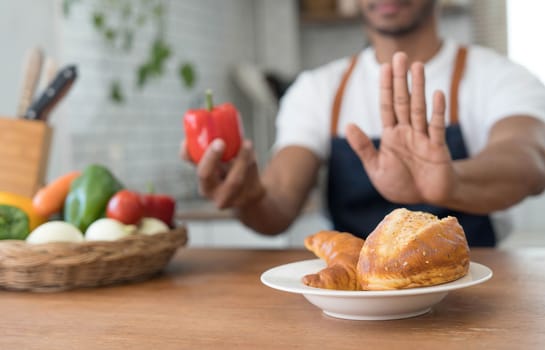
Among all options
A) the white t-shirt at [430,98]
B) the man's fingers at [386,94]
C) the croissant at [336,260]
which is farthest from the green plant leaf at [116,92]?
the croissant at [336,260]

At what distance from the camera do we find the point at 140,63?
9.44 feet

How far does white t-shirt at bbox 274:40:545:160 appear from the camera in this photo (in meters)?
1.71

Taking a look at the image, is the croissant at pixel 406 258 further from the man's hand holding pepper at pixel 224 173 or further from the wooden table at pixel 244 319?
the man's hand holding pepper at pixel 224 173

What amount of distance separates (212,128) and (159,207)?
0.20 meters

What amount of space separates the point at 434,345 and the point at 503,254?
0.61 meters

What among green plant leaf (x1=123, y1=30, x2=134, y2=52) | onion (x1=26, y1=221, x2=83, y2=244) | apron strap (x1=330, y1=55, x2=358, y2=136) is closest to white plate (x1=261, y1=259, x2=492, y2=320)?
onion (x1=26, y1=221, x2=83, y2=244)

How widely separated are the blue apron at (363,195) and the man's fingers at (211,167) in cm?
53

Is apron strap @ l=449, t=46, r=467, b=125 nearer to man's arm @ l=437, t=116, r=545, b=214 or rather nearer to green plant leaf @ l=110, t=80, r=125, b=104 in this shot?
man's arm @ l=437, t=116, r=545, b=214

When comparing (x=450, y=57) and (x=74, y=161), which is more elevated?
(x=450, y=57)

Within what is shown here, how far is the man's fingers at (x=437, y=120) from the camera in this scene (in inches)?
40.2

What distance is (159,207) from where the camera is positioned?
1.27 meters

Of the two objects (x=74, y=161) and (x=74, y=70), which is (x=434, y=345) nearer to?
(x=74, y=70)

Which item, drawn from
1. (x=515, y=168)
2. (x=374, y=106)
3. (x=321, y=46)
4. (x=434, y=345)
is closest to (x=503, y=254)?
(x=515, y=168)

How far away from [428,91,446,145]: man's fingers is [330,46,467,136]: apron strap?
720 mm
